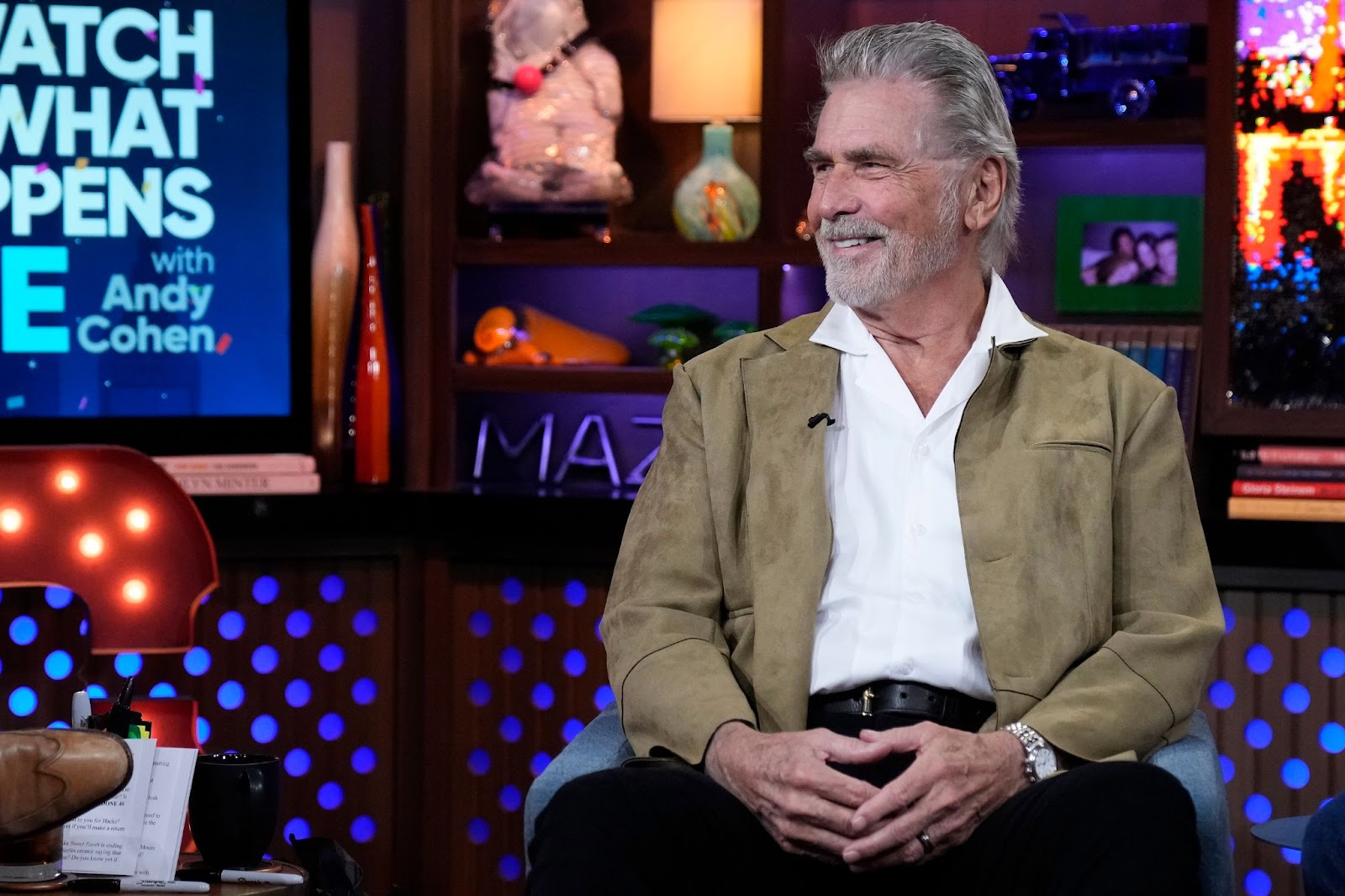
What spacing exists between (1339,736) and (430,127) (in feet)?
6.98

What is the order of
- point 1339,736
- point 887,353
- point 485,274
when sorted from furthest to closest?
point 485,274 → point 1339,736 → point 887,353

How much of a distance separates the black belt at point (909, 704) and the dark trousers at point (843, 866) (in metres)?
0.22

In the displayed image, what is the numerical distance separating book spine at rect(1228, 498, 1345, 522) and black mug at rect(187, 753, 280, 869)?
73.6 inches

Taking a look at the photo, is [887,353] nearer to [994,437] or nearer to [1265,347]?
[994,437]

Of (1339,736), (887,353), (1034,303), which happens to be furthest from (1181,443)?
(1034,303)

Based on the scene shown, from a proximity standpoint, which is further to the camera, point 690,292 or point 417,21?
point 690,292

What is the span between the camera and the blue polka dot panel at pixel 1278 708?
315cm

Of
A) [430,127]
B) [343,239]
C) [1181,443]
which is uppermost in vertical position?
[430,127]

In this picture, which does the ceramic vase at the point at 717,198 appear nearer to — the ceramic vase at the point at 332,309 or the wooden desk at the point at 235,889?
the ceramic vase at the point at 332,309

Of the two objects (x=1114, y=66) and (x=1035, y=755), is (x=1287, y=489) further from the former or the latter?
(x=1035, y=755)

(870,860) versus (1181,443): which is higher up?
(1181,443)

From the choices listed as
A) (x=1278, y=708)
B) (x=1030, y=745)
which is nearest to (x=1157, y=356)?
(x=1278, y=708)

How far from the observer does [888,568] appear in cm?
223

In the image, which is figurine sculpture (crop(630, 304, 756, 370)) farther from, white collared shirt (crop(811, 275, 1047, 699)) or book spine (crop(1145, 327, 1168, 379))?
white collared shirt (crop(811, 275, 1047, 699))
